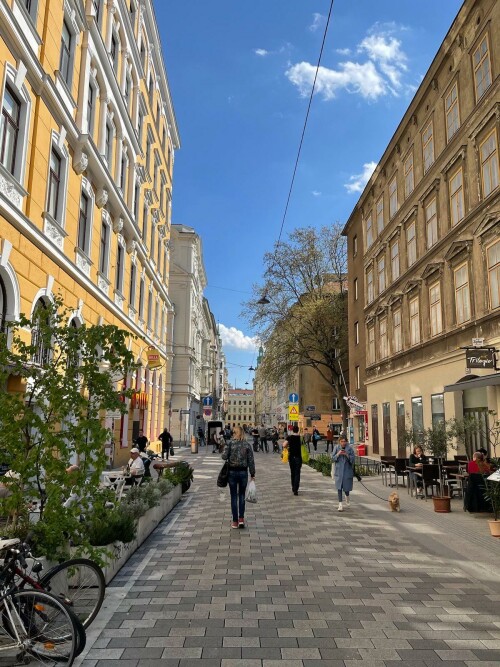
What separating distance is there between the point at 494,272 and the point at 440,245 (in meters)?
4.33

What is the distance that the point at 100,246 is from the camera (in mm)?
20094

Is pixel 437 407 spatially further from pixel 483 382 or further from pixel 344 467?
pixel 344 467

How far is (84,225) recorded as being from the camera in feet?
59.8

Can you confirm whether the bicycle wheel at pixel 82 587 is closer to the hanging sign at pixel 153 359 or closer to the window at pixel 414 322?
the window at pixel 414 322

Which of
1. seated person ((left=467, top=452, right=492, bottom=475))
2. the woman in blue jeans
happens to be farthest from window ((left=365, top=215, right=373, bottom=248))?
the woman in blue jeans

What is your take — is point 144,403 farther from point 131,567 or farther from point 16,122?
point 131,567

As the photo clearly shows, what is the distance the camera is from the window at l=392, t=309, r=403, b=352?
26406 mm

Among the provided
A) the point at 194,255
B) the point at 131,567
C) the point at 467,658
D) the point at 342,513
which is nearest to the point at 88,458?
the point at 131,567

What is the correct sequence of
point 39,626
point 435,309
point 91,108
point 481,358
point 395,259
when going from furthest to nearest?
point 395,259, point 435,309, point 91,108, point 481,358, point 39,626

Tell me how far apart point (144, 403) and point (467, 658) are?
26.0 metres

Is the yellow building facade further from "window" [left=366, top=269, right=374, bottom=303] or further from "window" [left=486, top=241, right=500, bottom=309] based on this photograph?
"window" [left=366, top=269, right=374, bottom=303]

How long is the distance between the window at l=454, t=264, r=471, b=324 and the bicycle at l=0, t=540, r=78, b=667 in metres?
17.0

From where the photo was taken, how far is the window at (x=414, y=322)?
23.8 m

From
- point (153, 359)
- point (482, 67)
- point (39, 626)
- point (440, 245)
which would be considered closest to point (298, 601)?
point (39, 626)
